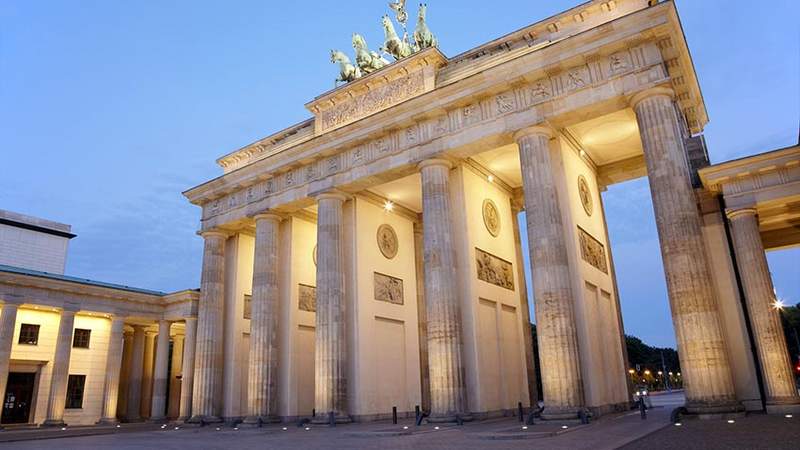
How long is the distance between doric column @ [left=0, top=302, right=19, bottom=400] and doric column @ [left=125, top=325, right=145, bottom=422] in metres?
8.00

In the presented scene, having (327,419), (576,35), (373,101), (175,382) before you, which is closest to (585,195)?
(576,35)

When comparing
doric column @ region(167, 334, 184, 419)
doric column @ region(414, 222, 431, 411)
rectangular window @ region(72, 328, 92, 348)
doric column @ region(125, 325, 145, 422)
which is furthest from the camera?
doric column @ region(167, 334, 184, 419)

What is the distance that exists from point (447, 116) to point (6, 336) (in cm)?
2517

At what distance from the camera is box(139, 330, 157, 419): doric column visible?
37219mm

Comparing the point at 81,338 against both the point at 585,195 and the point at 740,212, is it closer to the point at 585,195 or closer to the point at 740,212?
the point at 585,195

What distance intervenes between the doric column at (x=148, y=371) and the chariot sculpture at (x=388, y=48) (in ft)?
77.2

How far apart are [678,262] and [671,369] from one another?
120 metres

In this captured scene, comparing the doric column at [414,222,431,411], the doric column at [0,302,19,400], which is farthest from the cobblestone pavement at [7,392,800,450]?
the doric column at [0,302,19,400]

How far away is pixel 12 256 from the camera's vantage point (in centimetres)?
3950

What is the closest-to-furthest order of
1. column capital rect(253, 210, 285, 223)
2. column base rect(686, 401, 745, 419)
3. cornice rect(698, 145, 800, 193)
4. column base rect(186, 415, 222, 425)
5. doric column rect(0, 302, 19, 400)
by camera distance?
column base rect(686, 401, 745, 419) < cornice rect(698, 145, 800, 193) < column base rect(186, 415, 222, 425) < column capital rect(253, 210, 285, 223) < doric column rect(0, 302, 19, 400)

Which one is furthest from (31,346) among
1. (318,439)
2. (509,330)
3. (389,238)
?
(509,330)

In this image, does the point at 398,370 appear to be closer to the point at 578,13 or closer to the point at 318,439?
the point at 318,439

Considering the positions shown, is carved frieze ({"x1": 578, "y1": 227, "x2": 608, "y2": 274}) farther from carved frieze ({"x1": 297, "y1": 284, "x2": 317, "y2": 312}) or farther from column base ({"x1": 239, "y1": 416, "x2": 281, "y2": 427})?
column base ({"x1": 239, "y1": 416, "x2": 281, "y2": 427})

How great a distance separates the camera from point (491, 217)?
24.6 metres
